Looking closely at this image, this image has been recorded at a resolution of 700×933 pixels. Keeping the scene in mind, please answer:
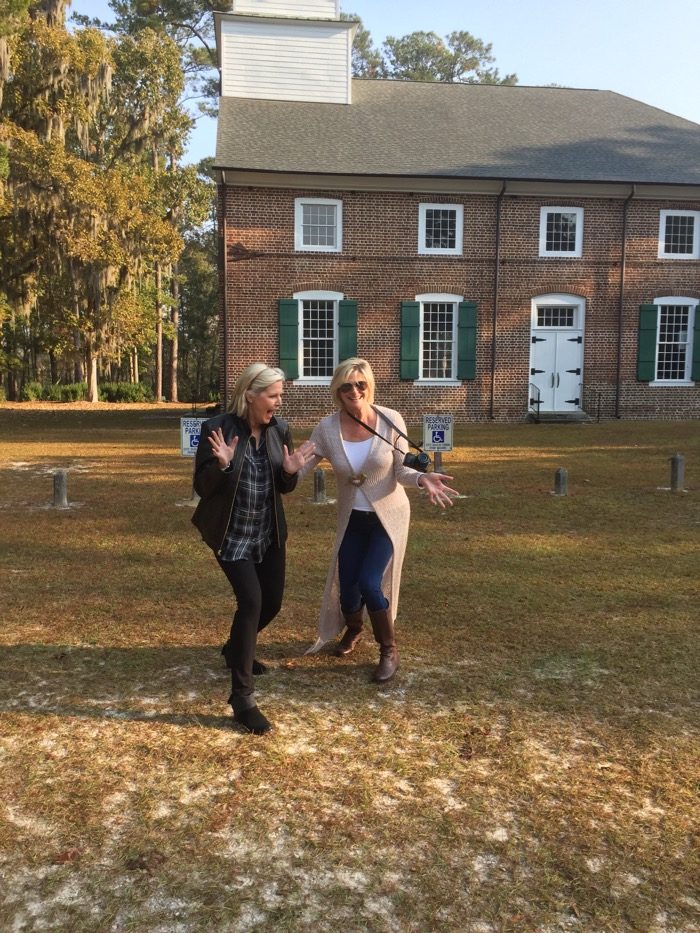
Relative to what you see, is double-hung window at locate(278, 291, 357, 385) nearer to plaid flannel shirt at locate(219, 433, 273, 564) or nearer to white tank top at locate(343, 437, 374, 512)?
white tank top at locate(343, 437, 374, 512)

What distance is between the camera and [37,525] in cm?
848

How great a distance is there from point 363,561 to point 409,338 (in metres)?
17.2

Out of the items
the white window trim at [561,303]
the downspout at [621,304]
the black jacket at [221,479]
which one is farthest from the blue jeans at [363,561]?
the downspout at [621,304]

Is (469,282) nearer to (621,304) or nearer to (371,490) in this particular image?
(621,304)

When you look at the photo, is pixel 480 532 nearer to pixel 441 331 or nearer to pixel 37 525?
pixel 37 525

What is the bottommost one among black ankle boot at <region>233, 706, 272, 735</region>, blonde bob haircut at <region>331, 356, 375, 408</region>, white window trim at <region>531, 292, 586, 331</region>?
black ankle boot at <region>233, 706, 272, 735</region>

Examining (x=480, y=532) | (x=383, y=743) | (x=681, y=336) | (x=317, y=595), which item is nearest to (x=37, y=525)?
(x=317, y=595)

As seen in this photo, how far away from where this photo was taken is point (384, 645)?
439cm

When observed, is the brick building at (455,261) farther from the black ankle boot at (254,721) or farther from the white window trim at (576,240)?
the black ankle boot at (254,721)

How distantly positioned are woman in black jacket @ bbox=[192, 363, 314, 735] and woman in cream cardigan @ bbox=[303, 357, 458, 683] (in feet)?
1.15

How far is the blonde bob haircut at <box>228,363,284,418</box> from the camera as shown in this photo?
3.75m

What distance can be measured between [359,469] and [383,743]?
1438 mm

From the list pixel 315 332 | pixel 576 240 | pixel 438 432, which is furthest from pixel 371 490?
pixel 576 240

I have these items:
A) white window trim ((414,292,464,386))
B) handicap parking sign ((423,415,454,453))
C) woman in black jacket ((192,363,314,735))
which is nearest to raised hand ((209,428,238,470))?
woman in black jacket ((192,363,314,735))
